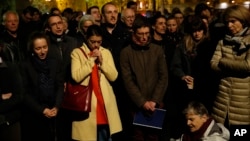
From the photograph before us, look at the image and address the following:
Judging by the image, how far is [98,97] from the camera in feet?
16.7

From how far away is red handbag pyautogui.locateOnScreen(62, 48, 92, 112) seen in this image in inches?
193

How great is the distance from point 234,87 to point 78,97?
6.39 ft

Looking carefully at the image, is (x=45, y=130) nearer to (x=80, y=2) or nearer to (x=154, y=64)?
(x=154, y=64)

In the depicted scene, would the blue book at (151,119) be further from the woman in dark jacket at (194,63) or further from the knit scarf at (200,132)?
the knit scarf at (200,132)

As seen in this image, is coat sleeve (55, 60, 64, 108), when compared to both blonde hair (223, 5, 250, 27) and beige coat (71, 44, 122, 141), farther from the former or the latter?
blonde hair (223, 5, 250, 27)

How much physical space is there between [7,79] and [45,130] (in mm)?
971

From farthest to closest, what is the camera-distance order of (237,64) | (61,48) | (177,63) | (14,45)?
(14,45) < (61,48) < (177,63) < (237,64)

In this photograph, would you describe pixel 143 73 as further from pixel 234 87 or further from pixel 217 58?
pixel 234 87

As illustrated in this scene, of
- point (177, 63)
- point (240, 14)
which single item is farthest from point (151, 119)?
point (240, 14)

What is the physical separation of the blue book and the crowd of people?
9 centimetres

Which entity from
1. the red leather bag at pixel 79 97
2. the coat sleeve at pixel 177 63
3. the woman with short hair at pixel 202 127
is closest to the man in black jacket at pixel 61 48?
the red leather bag at pixel 79 97

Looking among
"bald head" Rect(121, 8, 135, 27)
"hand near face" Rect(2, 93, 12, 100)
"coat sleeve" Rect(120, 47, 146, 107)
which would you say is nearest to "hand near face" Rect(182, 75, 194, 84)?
"coat sleeve" Rect(120, 47, 146, 107)

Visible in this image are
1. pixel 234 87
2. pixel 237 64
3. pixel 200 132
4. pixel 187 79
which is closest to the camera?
pixel 200 132

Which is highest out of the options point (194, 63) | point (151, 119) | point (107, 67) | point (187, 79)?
point (107, 67)
